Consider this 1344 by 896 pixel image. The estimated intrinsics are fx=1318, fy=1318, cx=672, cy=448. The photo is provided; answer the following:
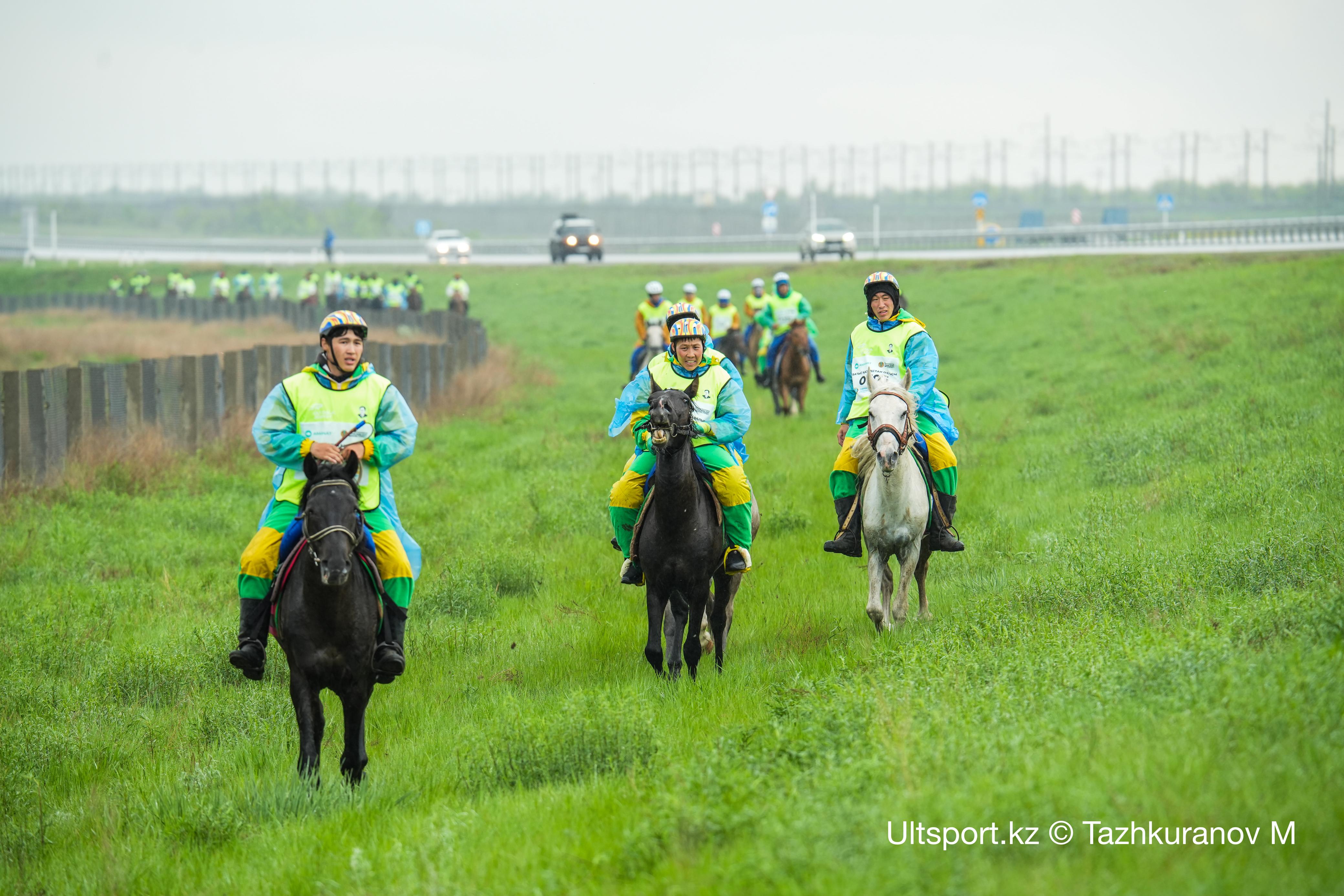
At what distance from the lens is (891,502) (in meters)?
9.34

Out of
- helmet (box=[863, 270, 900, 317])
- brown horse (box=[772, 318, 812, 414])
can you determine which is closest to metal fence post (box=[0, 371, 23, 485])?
helmet (box=[863, 270, 900, 317])

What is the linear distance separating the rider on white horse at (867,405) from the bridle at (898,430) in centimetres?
56

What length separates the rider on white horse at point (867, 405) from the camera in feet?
32.1

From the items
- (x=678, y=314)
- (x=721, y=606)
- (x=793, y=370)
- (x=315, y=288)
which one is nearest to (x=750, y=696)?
(x=721, y=606)

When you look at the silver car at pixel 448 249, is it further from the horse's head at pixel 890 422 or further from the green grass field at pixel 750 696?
the horse's head at pixel 890 422

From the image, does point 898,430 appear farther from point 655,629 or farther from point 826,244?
point 826,244

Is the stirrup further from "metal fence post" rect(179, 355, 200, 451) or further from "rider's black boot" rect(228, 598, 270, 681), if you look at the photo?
"metal fence post" rect(179, 355, 200, 451)

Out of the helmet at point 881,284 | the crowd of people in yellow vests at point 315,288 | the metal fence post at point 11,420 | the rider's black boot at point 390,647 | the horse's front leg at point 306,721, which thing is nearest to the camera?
the horse's front leg at point 306,721

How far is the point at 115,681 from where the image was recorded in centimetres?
871

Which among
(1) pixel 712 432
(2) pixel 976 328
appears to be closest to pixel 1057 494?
(1) pixel 712 432

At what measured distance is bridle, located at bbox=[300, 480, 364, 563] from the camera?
20.7 ft

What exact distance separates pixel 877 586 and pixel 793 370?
40.1 feet

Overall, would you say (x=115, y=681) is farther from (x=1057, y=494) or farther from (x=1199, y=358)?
(x=1199, y=358)

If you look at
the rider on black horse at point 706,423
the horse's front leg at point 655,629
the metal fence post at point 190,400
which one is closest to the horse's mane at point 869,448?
the rider on black horse at point 706,423
